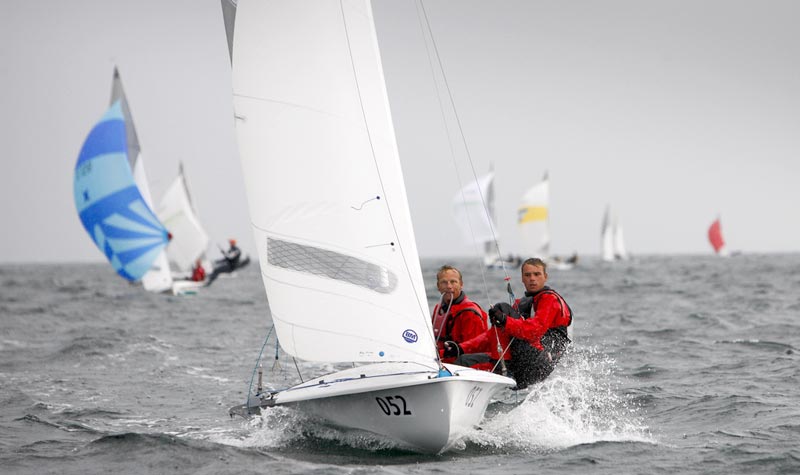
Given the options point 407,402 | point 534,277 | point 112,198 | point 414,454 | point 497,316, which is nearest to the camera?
point 407,402

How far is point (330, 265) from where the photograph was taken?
672 cm

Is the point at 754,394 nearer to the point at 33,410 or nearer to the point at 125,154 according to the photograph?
the point at 33,410

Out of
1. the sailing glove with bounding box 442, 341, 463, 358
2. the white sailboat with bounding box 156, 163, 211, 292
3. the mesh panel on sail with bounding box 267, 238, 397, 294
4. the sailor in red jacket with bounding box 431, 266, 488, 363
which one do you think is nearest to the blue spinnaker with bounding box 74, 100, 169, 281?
the white sailboat with bounding box 156, 163, 211, 292

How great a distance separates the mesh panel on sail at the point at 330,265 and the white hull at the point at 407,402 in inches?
25.3

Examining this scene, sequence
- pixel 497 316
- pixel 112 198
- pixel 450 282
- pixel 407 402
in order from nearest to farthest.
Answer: pixel 407 402 → pixel 497 316 → pixel 450 282 → pixel 112 198

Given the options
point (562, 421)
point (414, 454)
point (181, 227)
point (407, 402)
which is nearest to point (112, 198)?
point (181, 227)

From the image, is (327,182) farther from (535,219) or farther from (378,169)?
Result: (535,219)

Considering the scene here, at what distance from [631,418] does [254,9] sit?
182 inches

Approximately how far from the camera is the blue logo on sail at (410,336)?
6494 millimetres

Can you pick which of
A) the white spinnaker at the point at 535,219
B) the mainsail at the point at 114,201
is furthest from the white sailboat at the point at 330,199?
the white spinnaker at the point at 535,219

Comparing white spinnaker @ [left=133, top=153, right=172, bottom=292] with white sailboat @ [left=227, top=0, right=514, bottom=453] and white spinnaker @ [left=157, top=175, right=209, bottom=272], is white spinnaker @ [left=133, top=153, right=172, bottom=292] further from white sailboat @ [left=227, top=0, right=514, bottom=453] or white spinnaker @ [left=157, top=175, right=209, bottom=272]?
white sailboat @ [left=227, top=0, right=514, bottom=453]

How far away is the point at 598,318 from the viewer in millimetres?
17484

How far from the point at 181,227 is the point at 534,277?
35.0m

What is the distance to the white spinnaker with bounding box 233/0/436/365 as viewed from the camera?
21.7ft
